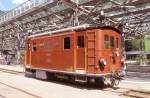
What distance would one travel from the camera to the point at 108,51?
17.8m

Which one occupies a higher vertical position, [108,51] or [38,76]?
[108,51]

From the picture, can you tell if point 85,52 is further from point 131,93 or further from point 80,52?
point 131,93

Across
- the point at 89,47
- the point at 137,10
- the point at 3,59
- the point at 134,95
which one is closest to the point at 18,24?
the point at 3,59

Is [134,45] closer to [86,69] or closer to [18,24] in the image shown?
[18,24]

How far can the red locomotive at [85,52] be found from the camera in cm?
1730

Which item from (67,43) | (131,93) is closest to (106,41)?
(67,43)

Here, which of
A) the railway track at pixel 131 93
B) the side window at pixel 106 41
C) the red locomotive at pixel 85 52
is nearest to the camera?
the railway track at pixel 131 93

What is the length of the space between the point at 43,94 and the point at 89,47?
3.47 meters

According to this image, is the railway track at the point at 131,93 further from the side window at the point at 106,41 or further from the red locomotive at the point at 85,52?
the side window at the point at 106,41

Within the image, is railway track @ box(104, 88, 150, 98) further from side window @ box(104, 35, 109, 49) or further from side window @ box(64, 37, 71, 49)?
side window @ box(64, 37, 71, 49)

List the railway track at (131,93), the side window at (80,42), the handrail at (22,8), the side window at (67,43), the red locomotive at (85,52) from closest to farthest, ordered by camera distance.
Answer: the railway track at (131,93) < the red locomotive at (85,52) < the side window at (80,42) < the side window at (67,43) < the handrail at (22,8)

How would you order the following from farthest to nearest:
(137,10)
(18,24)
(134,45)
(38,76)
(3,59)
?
(134,45) < (3,59) < (18,24) < (137,10) < (38,76)

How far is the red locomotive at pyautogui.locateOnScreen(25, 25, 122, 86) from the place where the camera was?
17297mm

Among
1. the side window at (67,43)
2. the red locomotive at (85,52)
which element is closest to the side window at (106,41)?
the red locomotive at (85,52)
